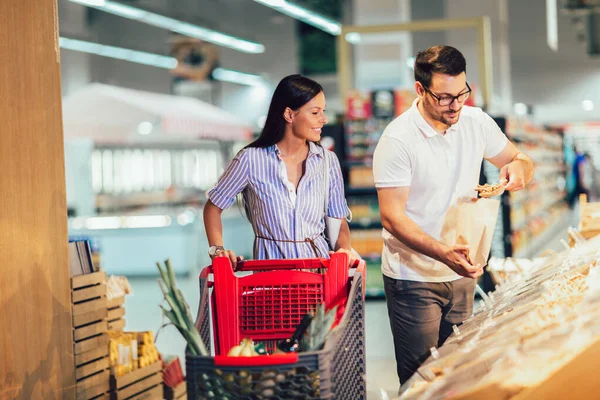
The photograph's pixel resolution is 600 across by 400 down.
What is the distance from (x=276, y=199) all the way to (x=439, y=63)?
76cm

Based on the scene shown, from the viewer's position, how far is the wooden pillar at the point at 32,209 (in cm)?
323

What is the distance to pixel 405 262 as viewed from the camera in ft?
10.2

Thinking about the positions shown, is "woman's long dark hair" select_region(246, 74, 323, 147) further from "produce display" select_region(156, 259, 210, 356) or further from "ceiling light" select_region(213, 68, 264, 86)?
"ceiling light" select_region(213, 68, 264, 86)

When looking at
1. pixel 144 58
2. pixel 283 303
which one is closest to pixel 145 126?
pixel 283 303

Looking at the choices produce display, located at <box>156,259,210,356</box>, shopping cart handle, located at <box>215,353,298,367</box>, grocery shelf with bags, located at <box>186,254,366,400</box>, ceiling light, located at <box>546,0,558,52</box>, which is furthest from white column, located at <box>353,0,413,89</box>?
shopping cart handle, located at <box>215,353,298,367</box>

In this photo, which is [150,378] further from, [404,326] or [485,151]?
[485,151]

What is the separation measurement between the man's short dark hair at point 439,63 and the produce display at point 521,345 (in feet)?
2.46

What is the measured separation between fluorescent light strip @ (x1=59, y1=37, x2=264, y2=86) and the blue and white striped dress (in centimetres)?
1462

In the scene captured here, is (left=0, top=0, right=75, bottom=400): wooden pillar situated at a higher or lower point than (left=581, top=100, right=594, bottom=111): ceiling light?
lower

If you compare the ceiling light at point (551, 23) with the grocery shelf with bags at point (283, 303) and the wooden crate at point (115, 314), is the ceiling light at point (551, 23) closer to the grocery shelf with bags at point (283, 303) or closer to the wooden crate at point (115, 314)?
the wooden crate at point (115, 314)

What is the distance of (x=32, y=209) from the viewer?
3.37m

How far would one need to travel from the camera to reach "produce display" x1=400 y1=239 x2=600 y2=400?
5.53ft

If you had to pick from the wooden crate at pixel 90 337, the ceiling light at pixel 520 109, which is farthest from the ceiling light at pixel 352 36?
the wooden crate at pixel 90 337

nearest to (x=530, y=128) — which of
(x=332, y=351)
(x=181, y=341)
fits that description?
(x=181, y=341)
